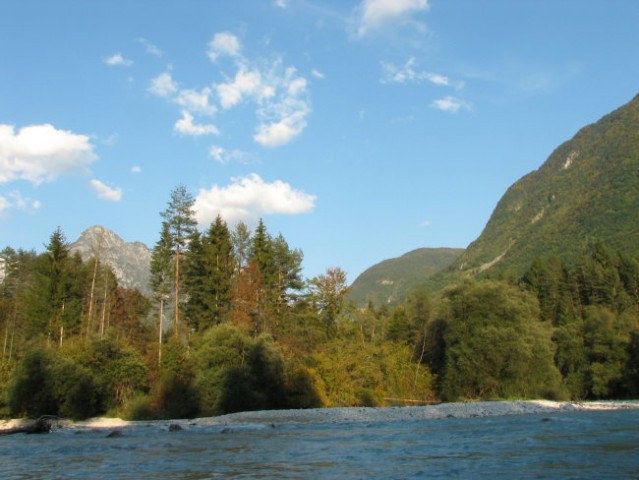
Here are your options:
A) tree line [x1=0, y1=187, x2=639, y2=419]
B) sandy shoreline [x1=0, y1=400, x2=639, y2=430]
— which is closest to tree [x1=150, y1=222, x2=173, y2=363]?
tree line [x1=0, y1=187, x2=639, y2=419]

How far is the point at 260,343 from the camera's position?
44125 mm

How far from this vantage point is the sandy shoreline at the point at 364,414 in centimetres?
3584

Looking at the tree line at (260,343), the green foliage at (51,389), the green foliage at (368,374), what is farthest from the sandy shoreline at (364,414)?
the green foliage at (368,374)

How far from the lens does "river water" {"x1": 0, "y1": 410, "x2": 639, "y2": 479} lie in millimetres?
14023

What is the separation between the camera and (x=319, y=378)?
4803 cm

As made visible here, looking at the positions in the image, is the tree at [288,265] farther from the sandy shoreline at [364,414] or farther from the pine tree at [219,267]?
the sandy shoreline at [364,414]

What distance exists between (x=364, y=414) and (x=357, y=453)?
1983 centimetres

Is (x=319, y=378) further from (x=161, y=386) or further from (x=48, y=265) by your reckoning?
(x=48, y=265)

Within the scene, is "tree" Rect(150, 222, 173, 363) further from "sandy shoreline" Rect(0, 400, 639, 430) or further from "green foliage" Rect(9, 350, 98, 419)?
"sandy shoreline" Rect(0, 400, 639, 430)

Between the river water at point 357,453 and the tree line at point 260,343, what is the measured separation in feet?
44.9

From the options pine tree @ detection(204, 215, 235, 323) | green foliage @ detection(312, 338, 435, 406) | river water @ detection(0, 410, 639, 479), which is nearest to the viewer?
river water @ detection(0, 410, 639, 479)

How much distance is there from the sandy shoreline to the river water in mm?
5818

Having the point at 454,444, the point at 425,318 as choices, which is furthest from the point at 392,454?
the point at 425,318

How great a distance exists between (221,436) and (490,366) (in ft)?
107
